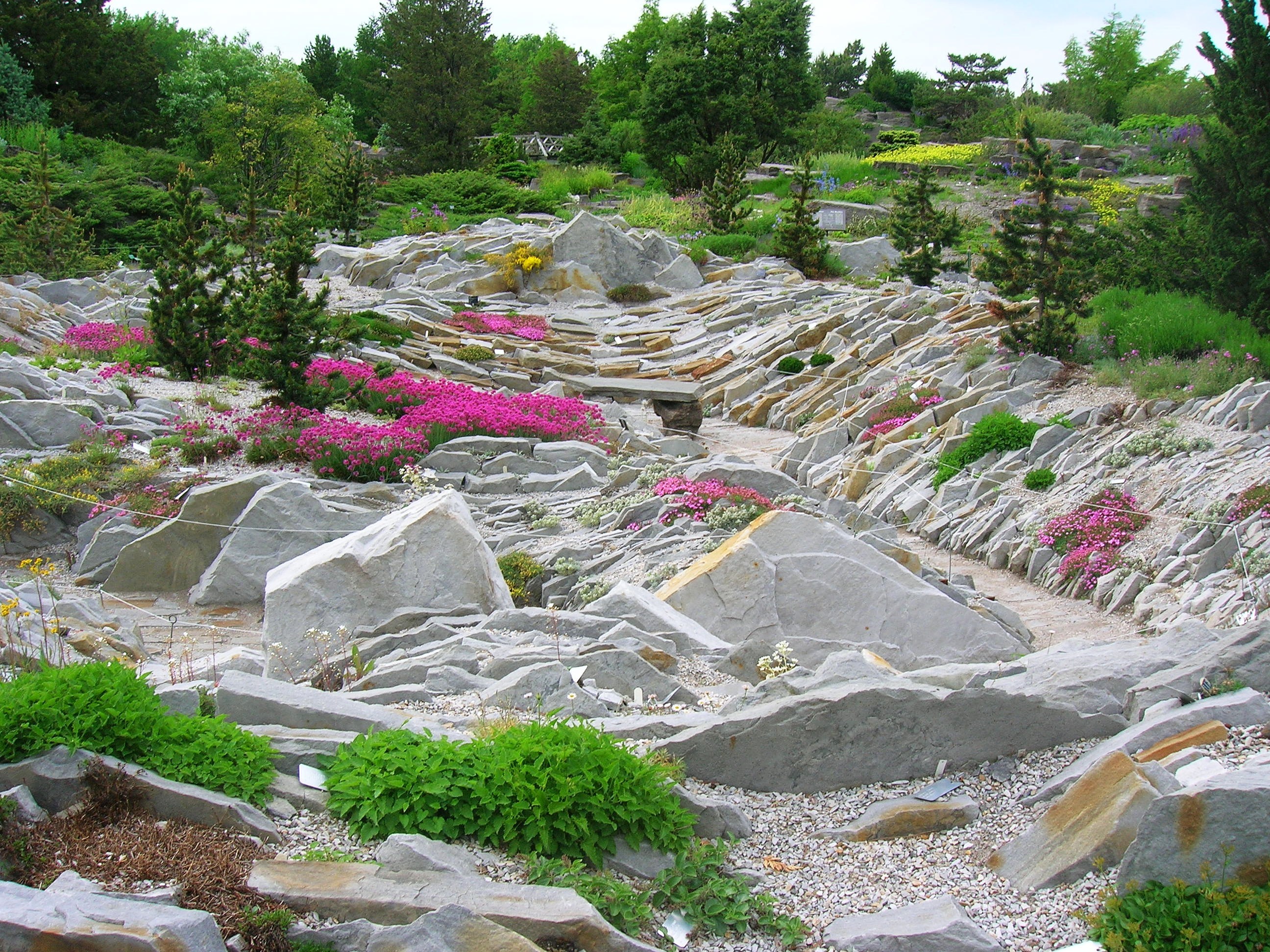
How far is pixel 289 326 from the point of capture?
1486cm

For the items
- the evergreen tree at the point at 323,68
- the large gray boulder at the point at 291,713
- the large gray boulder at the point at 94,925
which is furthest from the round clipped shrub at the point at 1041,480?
the evergreen tree at the point at 323,68

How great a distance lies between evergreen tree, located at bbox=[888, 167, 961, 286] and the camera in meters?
26.5

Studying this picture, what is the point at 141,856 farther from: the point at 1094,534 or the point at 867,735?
the point at 1094,534

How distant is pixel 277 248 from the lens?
52.2 ft

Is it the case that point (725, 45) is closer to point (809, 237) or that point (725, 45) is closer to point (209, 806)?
point (809, 237)

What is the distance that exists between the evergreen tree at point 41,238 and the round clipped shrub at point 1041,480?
25.1 meters

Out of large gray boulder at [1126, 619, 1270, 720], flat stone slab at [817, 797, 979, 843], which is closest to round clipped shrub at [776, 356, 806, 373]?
large gray boulder at [1126, 619, 1270, 720]

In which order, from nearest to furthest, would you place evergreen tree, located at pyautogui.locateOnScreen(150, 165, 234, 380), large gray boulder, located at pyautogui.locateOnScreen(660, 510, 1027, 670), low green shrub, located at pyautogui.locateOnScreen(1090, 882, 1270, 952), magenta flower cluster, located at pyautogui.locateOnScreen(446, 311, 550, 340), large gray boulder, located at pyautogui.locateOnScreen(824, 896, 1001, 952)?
low green shrub, located at pyautogui.locateOnScreen(1090, 882, 1270, 952)
large gray boulder, located at pyautogui.locateOnScreen(824, 896, 1001, 952)
large gray boulder, located at pyautogui.locateOnScreen(660, 510, 1027, 670)
evergreen tree, located at pyautogui.locateOnScreen(150, 165, 234, 380)
magenta flower cluster, located at pyautogui.locateOnScreen(446, 311, 550, 340)

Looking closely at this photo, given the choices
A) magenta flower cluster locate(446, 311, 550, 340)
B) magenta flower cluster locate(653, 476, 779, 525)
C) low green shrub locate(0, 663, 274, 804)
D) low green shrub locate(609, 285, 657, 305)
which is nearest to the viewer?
low green shrub locate(0, 663, 274, 804)

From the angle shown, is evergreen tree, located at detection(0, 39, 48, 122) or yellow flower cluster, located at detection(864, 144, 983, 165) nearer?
evergreen tree, located at detection(0, 39, 48, 122)

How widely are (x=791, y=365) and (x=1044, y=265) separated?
684 centimetres

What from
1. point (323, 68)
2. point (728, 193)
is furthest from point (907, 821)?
point (323, 68)

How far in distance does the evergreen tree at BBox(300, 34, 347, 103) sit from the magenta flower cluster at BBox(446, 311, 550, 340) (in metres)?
46.8

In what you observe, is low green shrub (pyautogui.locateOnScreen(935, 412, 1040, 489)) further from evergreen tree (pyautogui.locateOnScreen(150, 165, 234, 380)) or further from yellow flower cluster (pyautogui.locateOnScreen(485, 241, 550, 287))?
yellow flower cluster (pyautogui.locateOnScreen(485, 241, 550, 287))
